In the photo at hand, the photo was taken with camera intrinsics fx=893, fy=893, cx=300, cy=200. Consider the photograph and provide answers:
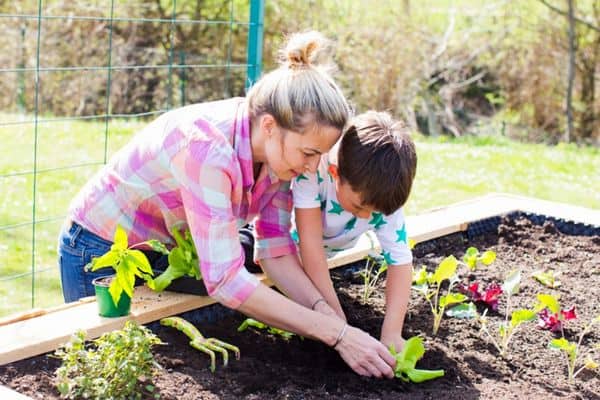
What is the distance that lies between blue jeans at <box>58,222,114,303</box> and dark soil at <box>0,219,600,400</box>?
1.13ft

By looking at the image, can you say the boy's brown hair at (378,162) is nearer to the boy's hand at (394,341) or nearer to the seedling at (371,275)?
the boy's hand at (394,341)

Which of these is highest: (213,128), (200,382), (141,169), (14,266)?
(213,128)

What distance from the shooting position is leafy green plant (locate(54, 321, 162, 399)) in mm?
1979

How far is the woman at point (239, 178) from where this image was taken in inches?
88.6

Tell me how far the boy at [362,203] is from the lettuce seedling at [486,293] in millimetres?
477

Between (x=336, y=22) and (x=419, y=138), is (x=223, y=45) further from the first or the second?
(x=419, y=138)

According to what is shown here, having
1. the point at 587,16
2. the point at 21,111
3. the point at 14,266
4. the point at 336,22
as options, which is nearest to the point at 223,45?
the point at 336,22

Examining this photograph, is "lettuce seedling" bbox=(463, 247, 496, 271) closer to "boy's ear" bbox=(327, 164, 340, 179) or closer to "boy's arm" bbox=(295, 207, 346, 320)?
"boy's arm" bbox=(295, 207, 346, 320)

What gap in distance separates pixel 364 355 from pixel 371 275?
0.92 m

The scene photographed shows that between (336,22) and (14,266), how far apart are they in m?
6.13

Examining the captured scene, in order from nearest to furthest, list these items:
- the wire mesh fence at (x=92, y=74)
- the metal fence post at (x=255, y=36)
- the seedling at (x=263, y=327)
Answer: the seedling at (x=263, y=327), the metal fence post at (x=255, y=36), the wire mesh fence at (x=92, y=74)

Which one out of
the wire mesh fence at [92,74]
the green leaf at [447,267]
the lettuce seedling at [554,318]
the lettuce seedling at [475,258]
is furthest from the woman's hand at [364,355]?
the wire mesh fence at [92,74]

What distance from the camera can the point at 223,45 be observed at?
32.4 feet

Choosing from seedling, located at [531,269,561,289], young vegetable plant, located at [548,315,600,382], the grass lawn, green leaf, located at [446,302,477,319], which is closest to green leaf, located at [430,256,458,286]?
green leaf, located at [446,302,477,319]
